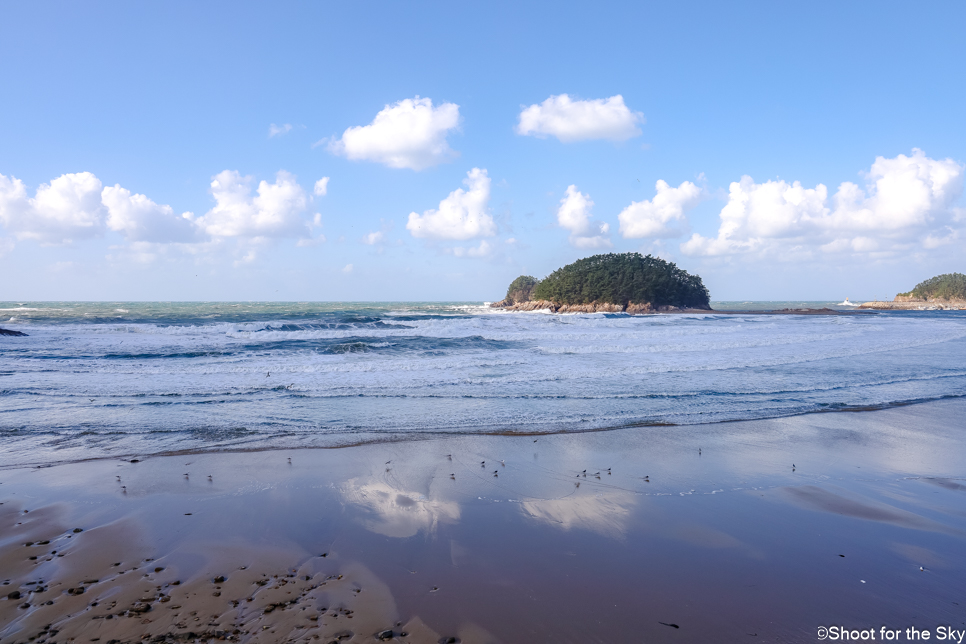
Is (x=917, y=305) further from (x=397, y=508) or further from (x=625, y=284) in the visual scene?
(x=397, y=508)

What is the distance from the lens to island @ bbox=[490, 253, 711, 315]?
69438 mm

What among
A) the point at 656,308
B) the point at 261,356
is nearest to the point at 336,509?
the point at 261,356

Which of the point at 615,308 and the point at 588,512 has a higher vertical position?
the point at 615,308

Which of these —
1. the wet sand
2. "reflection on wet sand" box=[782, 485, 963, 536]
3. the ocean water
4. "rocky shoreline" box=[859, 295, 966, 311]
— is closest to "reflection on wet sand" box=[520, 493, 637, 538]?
the wet sand

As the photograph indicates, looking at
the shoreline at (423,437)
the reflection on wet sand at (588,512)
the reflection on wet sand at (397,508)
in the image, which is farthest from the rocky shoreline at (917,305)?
the reflection on wet sand at (397,508)

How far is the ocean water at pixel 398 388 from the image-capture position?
25.9 feet

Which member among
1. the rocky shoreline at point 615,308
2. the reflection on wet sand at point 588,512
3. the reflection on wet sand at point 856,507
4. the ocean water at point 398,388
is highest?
the rocky shoreline at point 615,308

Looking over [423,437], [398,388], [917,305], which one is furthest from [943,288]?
[423,437]

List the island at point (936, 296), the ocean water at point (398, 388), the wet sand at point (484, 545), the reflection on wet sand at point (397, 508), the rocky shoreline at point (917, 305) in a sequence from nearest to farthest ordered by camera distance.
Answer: the wet sand at point (484, 545) < the reflection on wet sand at point (397, 508) < the ocean water at point (398, 388) < the rocky shoreline at point (917, 305) < the island at point (936, 296)

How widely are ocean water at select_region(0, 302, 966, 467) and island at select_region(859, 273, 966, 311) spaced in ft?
286

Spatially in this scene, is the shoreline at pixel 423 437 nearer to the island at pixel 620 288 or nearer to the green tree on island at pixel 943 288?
the island at pixel 620 288

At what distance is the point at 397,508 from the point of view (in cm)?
488

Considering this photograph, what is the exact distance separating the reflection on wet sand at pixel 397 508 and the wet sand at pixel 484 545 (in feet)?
0.09

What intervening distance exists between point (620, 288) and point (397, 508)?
69467 mm
